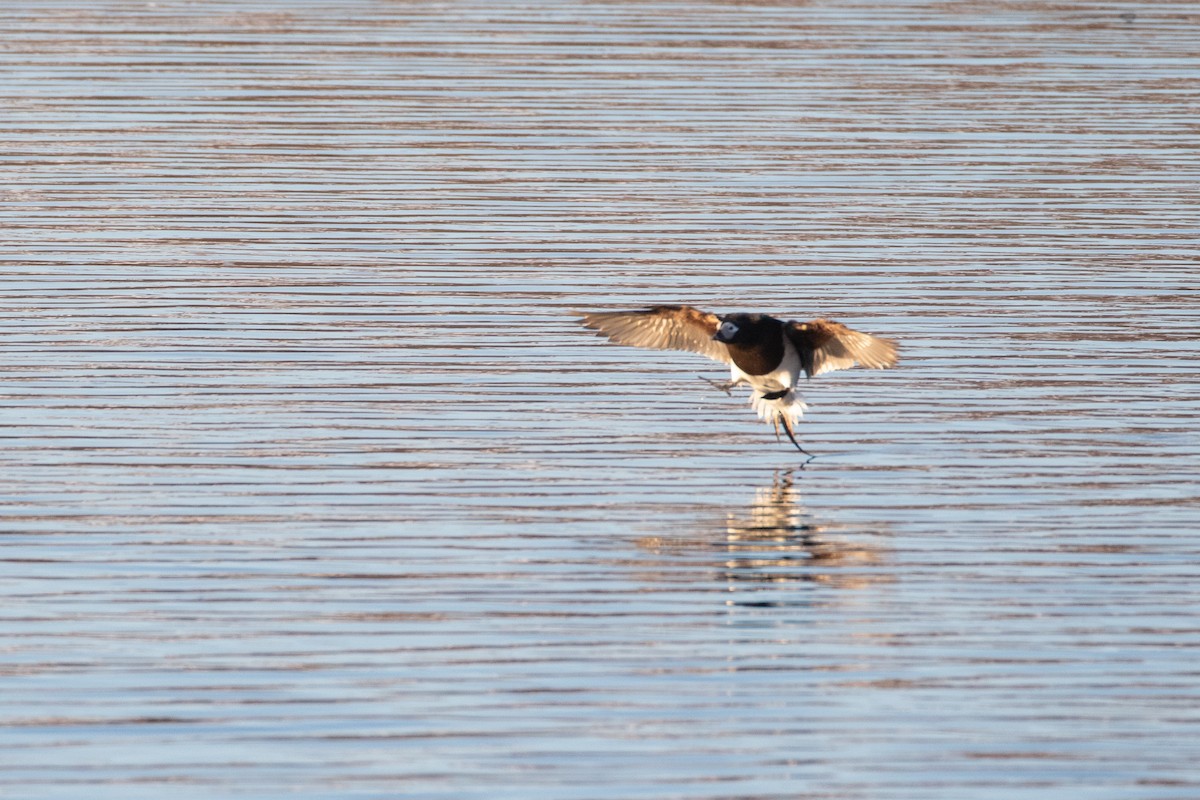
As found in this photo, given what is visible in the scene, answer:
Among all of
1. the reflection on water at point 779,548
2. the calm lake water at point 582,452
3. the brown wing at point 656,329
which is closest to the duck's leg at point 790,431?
the calm lake water at point 582,452

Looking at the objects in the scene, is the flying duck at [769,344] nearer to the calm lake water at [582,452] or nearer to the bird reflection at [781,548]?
the calm lake water at [582,452]

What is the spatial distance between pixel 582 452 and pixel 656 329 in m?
0.93

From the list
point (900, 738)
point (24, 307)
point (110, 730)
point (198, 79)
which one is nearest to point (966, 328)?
point (24, 307)

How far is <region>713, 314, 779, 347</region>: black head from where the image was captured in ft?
37.0

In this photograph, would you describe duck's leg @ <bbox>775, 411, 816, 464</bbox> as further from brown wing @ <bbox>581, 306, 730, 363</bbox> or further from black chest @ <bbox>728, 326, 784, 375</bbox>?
brown wing @ <bbox>581, 306, 730, 363</bbox>

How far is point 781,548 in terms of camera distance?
9961mm

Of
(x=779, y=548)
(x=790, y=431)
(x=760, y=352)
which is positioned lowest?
(x=779, y=548)

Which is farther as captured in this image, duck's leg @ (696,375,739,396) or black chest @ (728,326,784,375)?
duck's leg @ (696,375,739,396)

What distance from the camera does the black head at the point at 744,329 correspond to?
11.3 m

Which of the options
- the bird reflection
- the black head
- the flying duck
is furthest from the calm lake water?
the black head

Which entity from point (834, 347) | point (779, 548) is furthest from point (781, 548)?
point (834, 347)

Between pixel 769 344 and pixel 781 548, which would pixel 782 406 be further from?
pixel 781 548

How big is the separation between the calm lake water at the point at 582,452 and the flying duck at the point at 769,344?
300 mm

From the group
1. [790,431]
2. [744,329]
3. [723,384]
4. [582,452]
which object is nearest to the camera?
[744,329]
